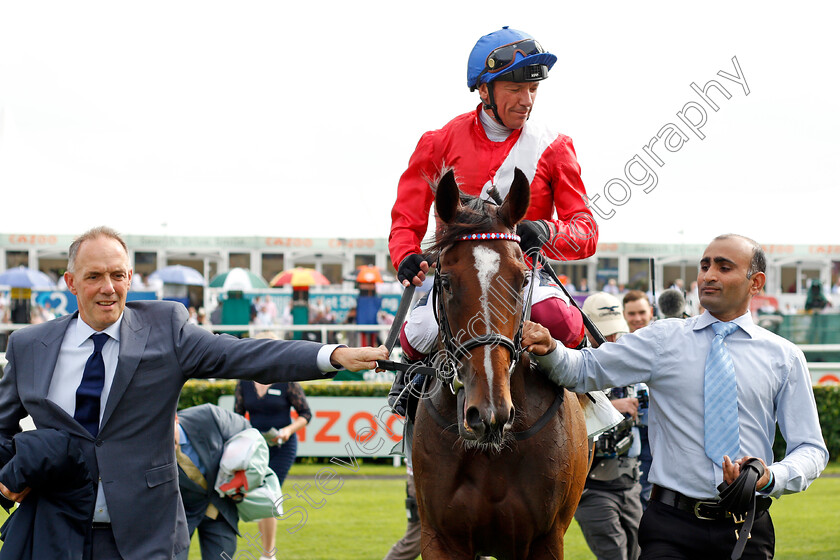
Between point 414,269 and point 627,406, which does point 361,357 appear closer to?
point 414,269

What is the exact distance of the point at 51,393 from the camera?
10.1 ft

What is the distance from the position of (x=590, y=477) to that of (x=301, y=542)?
342cm

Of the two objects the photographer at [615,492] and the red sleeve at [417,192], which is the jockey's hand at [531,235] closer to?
the red sleeve at [417,192]

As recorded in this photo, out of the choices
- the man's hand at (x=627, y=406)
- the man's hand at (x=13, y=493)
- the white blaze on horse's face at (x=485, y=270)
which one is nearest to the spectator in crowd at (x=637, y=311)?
the man's hand at (x=627, y=406)

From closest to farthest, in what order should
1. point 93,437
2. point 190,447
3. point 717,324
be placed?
point 93,437, point 717,324, point 190,447

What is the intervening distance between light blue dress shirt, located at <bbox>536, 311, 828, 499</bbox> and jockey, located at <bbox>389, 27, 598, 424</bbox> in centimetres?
28

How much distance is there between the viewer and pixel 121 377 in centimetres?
307

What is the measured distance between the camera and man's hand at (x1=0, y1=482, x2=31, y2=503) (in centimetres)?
294

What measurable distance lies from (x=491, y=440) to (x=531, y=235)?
80 cm

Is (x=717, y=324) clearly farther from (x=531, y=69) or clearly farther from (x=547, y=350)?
(x=531, y=69)

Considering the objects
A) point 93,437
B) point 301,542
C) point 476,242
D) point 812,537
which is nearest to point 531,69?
point 476,242

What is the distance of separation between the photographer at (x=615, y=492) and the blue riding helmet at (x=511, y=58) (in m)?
2.20

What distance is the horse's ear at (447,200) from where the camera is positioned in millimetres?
3287

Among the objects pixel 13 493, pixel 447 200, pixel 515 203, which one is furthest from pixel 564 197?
pixel 13 493
